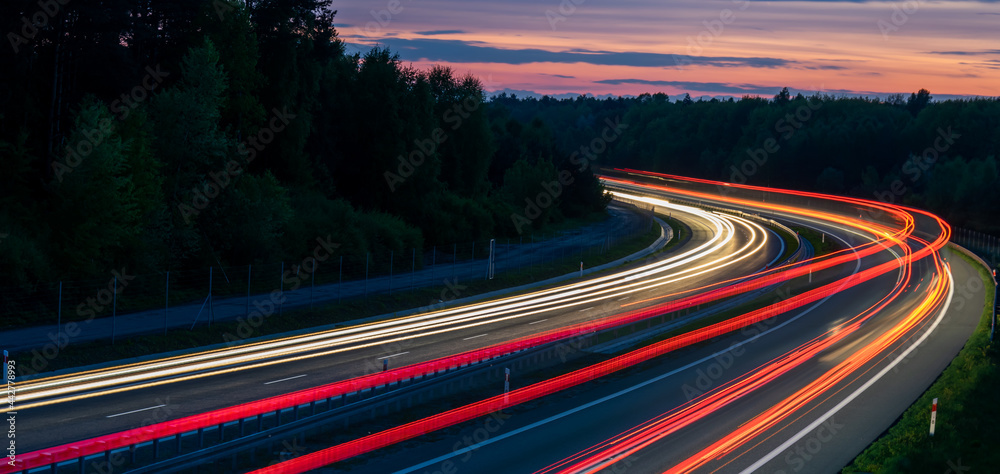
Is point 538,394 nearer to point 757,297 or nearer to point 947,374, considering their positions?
point 947,374

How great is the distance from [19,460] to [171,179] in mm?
24169

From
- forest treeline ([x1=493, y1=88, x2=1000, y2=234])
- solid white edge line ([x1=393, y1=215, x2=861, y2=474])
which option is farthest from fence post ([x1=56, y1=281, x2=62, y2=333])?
forest treeline ([x1=493, y1=88, x2=1000, y2=234])

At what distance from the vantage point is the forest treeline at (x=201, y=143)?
1148 inches

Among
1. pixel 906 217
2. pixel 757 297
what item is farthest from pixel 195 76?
pixel 906 217

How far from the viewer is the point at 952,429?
21.7 metres

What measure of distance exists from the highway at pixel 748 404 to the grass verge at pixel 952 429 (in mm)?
444

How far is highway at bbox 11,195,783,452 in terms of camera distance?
1730 cm

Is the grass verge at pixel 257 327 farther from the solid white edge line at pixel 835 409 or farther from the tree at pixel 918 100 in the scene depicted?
the tree at pixel 918 100

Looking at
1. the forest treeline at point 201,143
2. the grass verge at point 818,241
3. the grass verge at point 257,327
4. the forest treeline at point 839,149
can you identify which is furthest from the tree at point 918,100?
the grass verge at point 257,327

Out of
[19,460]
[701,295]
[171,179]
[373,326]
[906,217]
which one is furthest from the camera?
[906,217]

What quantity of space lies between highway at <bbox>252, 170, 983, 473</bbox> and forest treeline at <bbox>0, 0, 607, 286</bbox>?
16.9 meters

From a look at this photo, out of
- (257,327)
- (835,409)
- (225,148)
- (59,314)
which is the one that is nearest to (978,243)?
(835,409)

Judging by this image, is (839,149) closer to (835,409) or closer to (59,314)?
(835,409)

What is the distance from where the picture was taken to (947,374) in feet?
87.0
